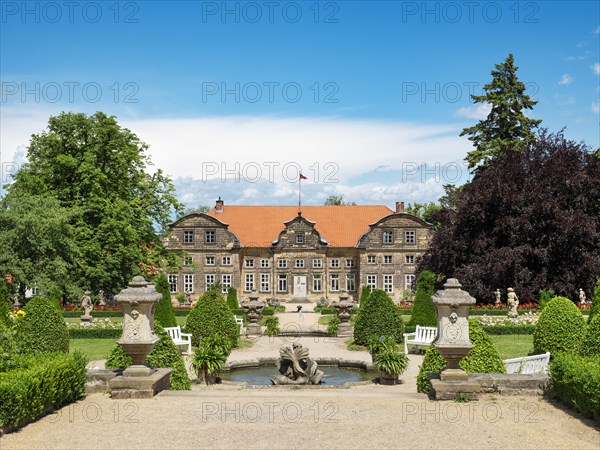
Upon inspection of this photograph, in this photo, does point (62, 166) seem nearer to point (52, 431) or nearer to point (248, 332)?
point (248, 332)

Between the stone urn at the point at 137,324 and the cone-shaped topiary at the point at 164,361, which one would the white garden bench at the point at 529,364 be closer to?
the cone-shaped topiary at the point at 164,361

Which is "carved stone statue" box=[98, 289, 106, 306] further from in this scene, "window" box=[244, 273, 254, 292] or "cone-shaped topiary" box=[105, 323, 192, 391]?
"cone-shaped topiary" box=[105, 323, 192, 391]

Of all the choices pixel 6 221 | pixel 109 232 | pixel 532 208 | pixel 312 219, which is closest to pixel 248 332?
pixel 109 232

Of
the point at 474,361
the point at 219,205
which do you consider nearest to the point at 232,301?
the point at 219,205

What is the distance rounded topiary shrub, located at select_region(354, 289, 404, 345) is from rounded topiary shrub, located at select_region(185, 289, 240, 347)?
386cm

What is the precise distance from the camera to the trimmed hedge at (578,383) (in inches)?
312

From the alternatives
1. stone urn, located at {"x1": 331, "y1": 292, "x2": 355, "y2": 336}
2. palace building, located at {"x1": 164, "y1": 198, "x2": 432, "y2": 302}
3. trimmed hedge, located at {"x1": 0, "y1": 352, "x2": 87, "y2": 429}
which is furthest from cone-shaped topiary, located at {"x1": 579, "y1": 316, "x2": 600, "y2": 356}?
palace building, located at {"x1": 164, "y1": 198, "x2": 432, "y2": 302}

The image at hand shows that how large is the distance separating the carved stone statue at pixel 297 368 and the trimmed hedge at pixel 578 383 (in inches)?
218

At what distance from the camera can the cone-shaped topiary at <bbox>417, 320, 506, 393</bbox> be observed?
398 inches

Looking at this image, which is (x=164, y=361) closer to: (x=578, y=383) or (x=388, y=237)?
(x=578, y=383)

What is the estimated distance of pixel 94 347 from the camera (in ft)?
66.3

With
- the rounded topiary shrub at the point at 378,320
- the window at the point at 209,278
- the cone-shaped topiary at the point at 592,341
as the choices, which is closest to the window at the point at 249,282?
the window at the point at 209,278

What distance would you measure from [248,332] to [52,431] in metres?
16.5

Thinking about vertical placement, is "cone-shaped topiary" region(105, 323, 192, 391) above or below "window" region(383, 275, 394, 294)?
below
